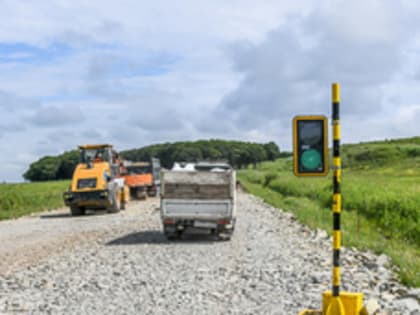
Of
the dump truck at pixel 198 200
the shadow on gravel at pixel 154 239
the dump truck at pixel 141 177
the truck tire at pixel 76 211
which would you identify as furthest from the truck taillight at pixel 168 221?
the dump truck at pixel 141 177

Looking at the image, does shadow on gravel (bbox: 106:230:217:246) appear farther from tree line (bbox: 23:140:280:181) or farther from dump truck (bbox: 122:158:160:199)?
tree line (bbox: 23:140:280:181)

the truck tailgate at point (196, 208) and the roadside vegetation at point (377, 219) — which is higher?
the truck tailgate at point (196, 208)

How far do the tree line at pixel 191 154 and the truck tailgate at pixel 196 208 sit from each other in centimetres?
6678

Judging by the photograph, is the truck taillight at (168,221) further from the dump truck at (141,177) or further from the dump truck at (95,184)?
the dump truck at (141,177)

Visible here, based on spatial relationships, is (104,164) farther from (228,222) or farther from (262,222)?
(228,222)

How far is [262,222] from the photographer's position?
2255 centimetres

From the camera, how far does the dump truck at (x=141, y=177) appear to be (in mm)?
37531

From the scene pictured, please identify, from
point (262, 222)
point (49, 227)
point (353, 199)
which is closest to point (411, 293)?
point (262, 222)

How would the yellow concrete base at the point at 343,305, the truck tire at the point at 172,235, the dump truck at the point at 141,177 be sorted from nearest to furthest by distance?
the yellow concrete base at the point at 343,305 < the truck tire at the point at 172,235 < the dump truck at the point at 141,177

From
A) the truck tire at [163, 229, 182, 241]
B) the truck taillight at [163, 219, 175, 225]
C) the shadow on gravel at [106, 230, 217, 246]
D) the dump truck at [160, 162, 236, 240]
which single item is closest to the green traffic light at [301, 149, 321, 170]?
the dump truck at [160, 162, 236, 240]

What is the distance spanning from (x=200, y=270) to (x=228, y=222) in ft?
15.0

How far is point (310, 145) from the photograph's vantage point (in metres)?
6.86

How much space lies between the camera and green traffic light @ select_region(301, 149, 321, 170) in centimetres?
683

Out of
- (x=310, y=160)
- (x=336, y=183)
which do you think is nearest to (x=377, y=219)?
(x=336, y=183)
